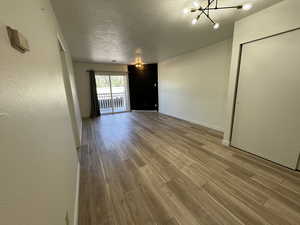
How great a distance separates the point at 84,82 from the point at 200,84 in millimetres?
4900

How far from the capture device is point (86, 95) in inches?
223

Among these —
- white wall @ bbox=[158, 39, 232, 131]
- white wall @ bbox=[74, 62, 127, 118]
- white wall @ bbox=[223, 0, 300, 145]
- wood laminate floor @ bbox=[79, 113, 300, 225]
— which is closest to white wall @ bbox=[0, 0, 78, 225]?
wood laminate floor @ bbox=[79, 113, 300, 225]

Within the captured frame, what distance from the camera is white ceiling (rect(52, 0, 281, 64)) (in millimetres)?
1769

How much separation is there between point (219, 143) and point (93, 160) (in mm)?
2794

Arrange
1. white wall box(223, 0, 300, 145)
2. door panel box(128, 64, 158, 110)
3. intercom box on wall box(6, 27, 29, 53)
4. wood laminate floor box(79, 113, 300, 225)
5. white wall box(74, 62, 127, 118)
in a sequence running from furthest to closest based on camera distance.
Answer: door panel box(128, 64, 158, 110), white wall box(74, 62, 127, 118), white wall box(223, 0, 300, 145), wood laminate floor box(79, 113, 300, 225), intercom box on wall box(6, 27, 29, 53)

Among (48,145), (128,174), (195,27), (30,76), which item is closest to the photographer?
(30,76)

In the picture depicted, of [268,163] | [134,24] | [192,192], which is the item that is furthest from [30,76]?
[268,163]

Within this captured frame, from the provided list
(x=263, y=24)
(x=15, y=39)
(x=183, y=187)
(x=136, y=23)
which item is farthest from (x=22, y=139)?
(x=263, y=24)

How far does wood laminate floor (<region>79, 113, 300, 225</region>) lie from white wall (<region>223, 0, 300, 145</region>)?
3.47ft

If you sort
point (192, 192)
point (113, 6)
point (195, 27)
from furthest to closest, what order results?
A: 1. point (195, 27)
2. point (113, 6)
3. point (192, 192)

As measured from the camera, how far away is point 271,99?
6.71 feet

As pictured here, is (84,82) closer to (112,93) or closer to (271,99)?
(112,93)

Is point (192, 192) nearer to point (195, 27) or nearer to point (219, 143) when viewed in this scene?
point (219, 143)

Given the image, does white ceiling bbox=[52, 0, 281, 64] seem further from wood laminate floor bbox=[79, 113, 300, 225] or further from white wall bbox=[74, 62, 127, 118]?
wood laminate floor bbox=[79, 113, 300, 225]
